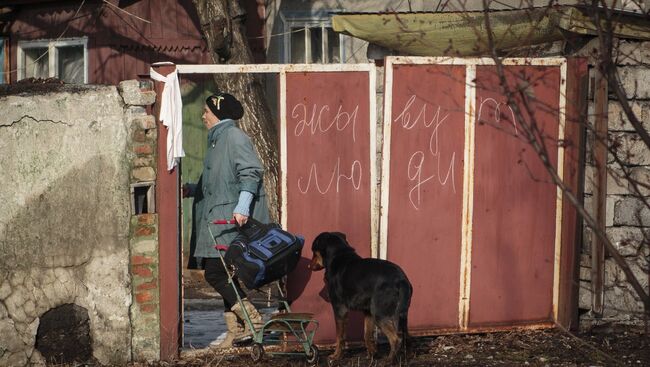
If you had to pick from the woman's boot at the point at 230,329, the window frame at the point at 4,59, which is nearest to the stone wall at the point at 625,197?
the woman's boot at the point at 230,329

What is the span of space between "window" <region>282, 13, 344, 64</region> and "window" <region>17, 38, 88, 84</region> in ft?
9.19

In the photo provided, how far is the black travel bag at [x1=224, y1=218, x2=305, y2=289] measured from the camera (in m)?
7.94

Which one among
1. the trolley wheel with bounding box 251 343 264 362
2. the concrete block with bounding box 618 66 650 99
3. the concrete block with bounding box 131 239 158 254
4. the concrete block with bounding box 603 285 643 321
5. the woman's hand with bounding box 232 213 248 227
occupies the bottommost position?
the trolley wheel with bounding box 251 343 264 362

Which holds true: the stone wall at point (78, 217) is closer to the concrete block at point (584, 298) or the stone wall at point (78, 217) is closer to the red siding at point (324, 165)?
the red siding at point (324, 165)

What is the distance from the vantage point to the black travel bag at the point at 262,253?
7.94m

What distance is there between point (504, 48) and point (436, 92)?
1490mm

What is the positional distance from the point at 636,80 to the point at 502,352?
2505mm

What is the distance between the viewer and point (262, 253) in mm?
7941

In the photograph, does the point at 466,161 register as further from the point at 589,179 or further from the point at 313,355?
the point at 313,355

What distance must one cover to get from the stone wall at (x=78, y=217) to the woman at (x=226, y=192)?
0.43 metres

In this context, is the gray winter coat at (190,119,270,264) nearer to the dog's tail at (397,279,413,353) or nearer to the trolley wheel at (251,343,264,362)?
the trolley wheel at (251,343,264,362)

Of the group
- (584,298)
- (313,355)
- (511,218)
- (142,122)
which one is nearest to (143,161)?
(142,122)

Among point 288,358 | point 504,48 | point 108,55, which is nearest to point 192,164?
point 108,55

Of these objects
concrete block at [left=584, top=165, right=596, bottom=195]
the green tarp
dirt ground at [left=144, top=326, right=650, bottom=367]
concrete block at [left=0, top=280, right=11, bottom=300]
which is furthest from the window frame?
concrete block at [left=584, top=165, right=596, bottom=195]
